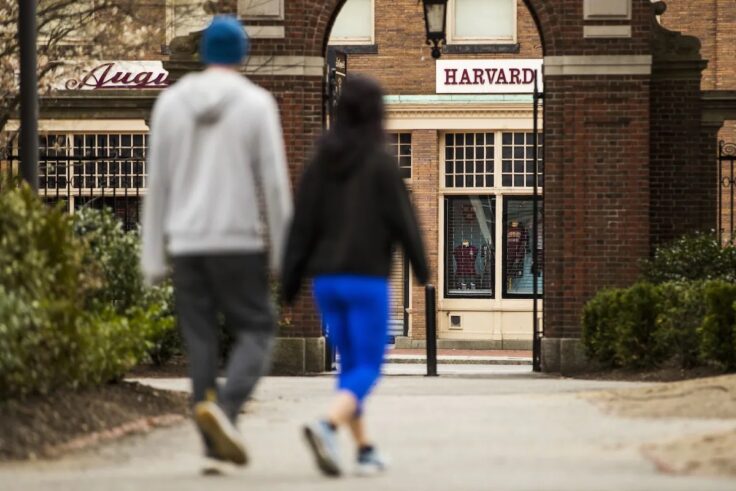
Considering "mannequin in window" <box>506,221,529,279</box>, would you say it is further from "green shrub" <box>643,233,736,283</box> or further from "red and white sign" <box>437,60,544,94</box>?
"green shrub" <box>643,233,736,283</box>

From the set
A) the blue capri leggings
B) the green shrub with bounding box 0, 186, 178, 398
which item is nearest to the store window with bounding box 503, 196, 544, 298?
the green shrub with bounding box 0, 186, 178, 398

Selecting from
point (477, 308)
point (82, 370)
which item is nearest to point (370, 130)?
point (82, 370)

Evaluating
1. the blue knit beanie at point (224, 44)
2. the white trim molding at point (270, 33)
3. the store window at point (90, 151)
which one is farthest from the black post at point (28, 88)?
the store window at point (90, 151)

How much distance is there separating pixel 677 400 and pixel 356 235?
206 inches

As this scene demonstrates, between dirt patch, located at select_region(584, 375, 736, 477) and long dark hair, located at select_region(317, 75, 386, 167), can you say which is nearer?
long dark hair, located at select_region(317, 75, 386, 167)

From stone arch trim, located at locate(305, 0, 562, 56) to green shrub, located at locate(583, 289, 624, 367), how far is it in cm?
306

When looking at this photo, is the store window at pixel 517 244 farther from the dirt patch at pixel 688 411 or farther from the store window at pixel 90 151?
the dirt patch at pixel 688 411

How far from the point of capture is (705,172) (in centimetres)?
2156

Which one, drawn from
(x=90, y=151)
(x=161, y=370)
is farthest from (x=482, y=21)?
(x=161, y=370)

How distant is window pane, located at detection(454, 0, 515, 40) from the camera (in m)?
33.7

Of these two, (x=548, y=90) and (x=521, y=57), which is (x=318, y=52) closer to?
(x=548, y=90)

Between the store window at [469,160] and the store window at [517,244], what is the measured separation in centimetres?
64

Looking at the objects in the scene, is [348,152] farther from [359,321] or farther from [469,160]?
[469,160]

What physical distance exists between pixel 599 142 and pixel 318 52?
132 inches
